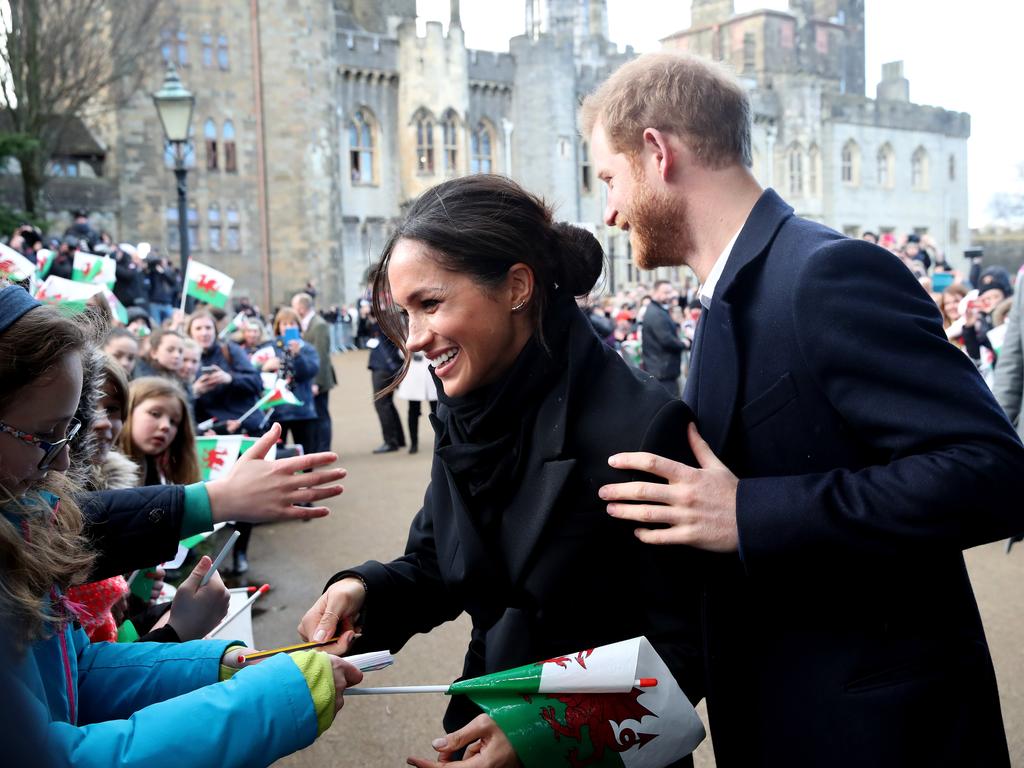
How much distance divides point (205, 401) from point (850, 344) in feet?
22.5

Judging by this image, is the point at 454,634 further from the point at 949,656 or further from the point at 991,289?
the point at 991,289

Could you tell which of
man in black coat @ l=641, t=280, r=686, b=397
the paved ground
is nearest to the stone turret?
man in black coat @ l=641, t=280, r=686, b=397

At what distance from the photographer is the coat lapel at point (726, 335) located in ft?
6.05

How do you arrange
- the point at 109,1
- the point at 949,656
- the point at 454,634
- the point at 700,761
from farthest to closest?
the point at 109,1 → the point at 454,634 → the point at 700,761 → the point at 949,656

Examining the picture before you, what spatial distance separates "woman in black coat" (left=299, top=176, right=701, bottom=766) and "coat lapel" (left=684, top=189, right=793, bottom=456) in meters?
0.08

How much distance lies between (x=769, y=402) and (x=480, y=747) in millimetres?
808

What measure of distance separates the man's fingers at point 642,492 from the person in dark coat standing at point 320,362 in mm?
8640

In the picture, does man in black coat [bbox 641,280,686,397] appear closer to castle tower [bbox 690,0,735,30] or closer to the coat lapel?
the coat lapel

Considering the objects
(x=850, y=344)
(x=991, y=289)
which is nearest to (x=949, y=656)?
(x=850, y=344)

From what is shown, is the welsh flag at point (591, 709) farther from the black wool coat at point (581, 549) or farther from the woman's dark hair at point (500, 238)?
the woman's dark hair at point (500, 238)

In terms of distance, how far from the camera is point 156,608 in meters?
3.73

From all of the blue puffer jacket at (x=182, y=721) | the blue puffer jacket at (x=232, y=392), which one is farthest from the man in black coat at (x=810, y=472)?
the blue puffer jacket at (x=232, y=392)

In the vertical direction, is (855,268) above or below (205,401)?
above

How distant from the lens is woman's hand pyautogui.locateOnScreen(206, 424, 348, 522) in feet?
7.07
